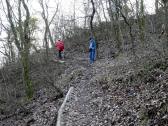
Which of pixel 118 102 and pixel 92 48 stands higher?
pixel 92 48

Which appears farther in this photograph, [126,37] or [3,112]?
[126,37]

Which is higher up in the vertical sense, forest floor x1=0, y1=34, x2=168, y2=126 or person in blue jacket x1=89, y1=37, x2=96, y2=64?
person in blue jacket x1=89, y1=37, x2=96, y2=64

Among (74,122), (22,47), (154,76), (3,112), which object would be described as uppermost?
(22,47)

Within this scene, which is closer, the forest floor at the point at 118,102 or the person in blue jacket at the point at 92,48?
the forest floor at the point at 118,102

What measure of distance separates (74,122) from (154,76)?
10.6 feet

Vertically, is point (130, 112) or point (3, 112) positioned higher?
point (130, 112)

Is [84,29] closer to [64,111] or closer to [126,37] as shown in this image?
[126,37]

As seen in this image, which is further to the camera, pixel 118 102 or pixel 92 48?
pixel 92 48

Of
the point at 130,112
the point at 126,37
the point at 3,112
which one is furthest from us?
the point at 126,37

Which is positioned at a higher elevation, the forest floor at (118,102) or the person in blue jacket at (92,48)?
the person in blue jacket at (92,48)

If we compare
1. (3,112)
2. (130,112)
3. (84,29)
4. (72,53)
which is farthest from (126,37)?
(130,112)

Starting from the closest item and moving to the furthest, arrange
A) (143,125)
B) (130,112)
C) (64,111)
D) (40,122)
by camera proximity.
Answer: (143,125), (130,112), (64,111), (40,122)

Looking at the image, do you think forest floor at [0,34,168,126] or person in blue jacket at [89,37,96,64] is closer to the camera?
forest floor at [0,34,168,126]

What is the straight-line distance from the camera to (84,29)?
1774 inches
